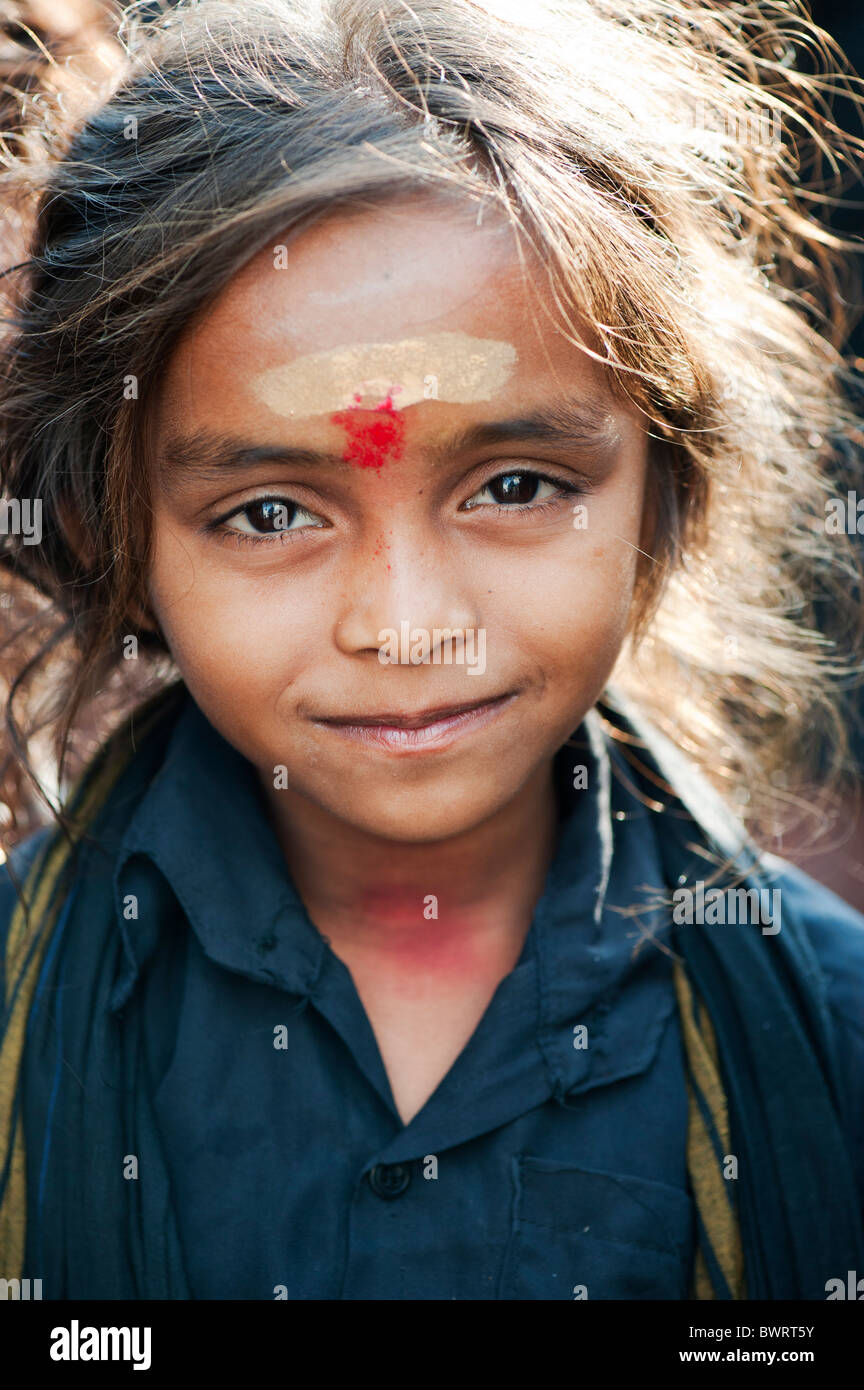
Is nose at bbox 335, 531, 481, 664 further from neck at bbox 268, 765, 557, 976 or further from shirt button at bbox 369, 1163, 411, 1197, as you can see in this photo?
shirt button at bbox 369, 1163, 411, 1197

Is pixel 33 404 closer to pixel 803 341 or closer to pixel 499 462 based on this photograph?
pixel 499 462

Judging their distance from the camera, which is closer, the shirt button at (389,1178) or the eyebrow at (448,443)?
the eyebrow at (448,443)

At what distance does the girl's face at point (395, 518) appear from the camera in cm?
112

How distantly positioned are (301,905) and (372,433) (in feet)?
1.94

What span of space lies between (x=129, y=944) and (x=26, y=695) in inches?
18.2

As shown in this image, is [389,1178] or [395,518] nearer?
[395,518]

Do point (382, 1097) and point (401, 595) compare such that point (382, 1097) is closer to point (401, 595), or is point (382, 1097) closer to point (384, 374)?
point (401, 595)

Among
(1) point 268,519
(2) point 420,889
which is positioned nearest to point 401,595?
(1) point 268,519

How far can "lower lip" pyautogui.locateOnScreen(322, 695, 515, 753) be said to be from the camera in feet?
4.05

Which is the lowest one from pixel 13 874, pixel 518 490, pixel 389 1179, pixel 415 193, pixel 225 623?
pixel 389 1179

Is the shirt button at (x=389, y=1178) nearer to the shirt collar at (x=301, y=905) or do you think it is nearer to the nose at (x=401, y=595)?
the shirt collar at (x=301, y=905)

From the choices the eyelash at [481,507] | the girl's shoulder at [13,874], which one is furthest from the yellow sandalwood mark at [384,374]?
the girl's shoulder at [13,874]

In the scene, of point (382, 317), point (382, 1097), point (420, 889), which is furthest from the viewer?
point (420, 889)

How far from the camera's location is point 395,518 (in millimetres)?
1151
